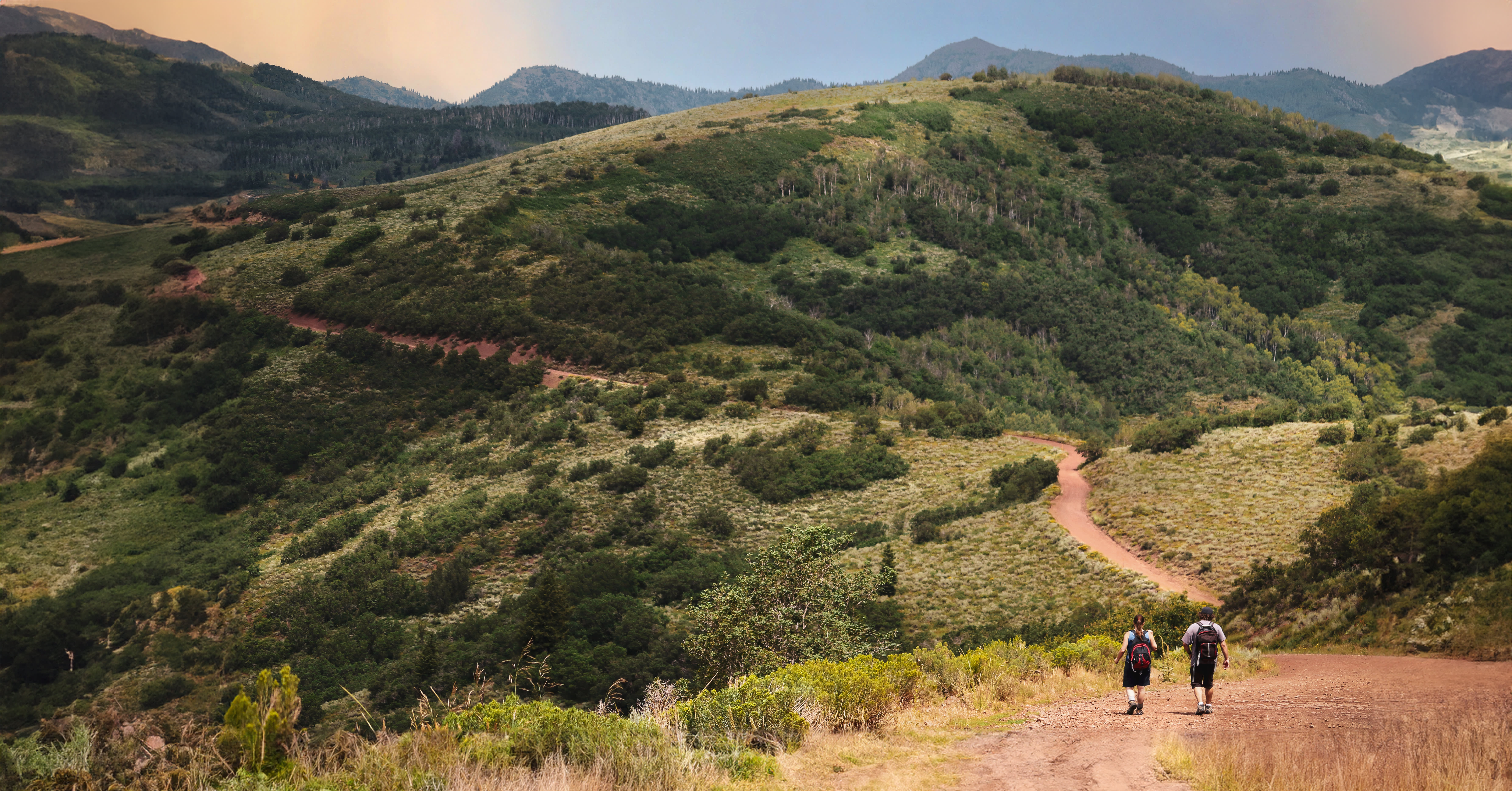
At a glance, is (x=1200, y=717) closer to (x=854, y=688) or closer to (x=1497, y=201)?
(x=854, y=688)

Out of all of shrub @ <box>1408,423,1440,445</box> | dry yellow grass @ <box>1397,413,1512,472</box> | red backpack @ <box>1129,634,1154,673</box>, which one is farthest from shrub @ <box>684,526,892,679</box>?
shrub @ <box>1408,423,1440,445</box>

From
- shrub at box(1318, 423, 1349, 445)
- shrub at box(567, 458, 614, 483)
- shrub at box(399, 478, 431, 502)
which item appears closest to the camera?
shrub at box(1318, 423, 1349, 445)

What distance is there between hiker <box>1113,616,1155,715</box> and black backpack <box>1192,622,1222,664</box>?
0.70m

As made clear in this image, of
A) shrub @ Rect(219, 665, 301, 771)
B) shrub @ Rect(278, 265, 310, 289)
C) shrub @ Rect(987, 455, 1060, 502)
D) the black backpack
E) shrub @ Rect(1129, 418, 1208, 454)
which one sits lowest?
shrub @ Rect(987, 455, 1060, 502)

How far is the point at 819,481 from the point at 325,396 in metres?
34.8

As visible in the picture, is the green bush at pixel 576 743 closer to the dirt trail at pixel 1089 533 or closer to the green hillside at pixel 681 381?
the green hillside at pixel 681 381

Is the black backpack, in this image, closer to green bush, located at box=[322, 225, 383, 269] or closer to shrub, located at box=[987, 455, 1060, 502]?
shrub, located at box=[987, 455, 1060, 502]

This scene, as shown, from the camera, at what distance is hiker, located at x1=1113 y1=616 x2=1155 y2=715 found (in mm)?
13273

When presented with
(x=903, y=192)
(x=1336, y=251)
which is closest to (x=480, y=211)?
(x=903, y=192)

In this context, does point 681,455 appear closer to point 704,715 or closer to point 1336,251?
point 704,715

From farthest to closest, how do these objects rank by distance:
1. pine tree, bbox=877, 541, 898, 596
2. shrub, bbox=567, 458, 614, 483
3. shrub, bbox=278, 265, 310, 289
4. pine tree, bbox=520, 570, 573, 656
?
shrub, bbox=278, 265, 310, 289
shrub, bbox=567, 458, 614, 483
pine tree, bbox=877, 541, 898, 596
pine tree, bbox=520, 570, 573, 656

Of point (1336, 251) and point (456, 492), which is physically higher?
point (1336, 251)

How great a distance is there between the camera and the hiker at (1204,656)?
1295cm

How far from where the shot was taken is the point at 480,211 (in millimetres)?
74562
